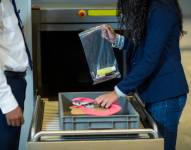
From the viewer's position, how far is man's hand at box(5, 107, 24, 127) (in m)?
1.53

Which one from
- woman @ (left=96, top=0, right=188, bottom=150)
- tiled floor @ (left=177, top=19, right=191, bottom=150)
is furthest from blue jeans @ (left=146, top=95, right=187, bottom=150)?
tiled floor @ (left=177, top=19, right=191, bottom=150)

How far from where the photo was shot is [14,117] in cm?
154

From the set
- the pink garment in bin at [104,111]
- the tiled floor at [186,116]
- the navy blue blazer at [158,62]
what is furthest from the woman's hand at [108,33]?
the tiled floor at [186,116]

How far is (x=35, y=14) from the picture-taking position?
2.19 metres

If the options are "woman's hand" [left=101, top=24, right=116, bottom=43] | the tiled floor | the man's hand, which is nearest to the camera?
the man's hand

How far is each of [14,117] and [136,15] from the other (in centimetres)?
60

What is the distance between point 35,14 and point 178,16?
3.19 ft

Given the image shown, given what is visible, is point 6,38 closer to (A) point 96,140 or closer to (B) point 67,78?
(A) point 96,140

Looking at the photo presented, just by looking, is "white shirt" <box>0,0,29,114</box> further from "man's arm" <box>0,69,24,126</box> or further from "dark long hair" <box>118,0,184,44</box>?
"dark long hair" <box>118,0,184,44</box>

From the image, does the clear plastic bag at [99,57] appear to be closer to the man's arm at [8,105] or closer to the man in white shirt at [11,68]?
the man in white shirt at [11,68]

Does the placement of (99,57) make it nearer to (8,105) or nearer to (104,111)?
(104,111)

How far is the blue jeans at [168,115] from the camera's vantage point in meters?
1.54

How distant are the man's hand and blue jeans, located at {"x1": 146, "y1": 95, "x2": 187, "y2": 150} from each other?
0.52m

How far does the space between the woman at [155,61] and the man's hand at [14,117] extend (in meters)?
0.31
